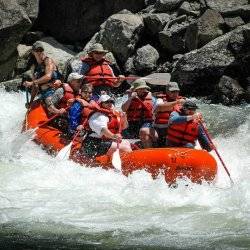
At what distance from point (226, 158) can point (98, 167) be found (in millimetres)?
2096

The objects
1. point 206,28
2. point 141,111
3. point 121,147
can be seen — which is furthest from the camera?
point 206,28

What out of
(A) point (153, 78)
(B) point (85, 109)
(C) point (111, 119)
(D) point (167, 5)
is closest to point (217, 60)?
(D) point (167, 5)

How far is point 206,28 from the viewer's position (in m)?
14.6

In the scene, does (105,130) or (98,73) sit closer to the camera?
(105,130)

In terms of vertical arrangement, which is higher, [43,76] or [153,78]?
[43,76]

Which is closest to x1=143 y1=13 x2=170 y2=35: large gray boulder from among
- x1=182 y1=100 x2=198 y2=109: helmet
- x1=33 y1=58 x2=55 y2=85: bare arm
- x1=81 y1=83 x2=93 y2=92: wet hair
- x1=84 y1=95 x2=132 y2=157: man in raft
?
x1=33 y1=58 x2=55 y2=85: bare arm

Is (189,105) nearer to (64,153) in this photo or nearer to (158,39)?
(64,153)

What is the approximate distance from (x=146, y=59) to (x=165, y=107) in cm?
751

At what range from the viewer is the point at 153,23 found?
52.5ft

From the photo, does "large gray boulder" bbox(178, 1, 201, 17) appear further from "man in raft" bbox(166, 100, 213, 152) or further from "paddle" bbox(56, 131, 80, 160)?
"paddle" bbox(56, 131, 80, 160)

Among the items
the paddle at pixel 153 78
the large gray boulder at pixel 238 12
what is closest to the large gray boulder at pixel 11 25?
the large gray boulder at pixel 238 12

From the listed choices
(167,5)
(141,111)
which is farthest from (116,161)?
(167,5)

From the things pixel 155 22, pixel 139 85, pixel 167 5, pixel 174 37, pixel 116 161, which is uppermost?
pixel 139 85

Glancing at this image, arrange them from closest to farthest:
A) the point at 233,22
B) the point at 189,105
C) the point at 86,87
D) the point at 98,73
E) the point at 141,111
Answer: the point at 189,105
the point at 141,111
the point at 86,87
the point at 98,73
the point at 233,22
